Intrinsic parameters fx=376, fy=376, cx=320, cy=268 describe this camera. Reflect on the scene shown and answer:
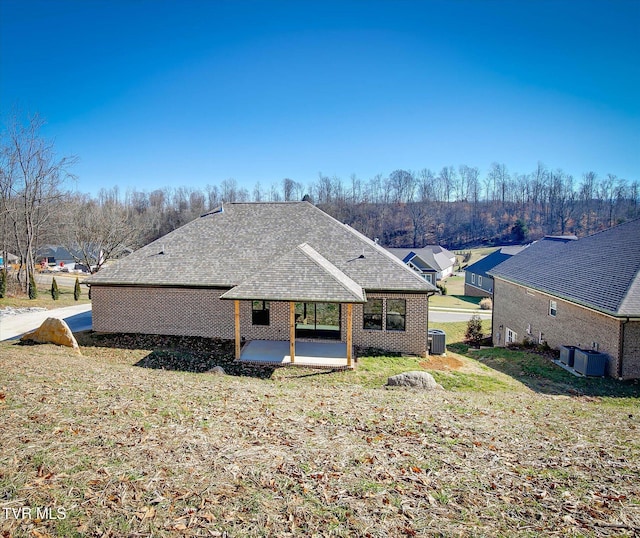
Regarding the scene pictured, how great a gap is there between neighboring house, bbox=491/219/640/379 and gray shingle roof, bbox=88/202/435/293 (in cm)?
596

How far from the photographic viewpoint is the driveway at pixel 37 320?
1745cm

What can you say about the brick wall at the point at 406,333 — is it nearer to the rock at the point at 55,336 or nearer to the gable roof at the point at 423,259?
the rock at the point at 55,336

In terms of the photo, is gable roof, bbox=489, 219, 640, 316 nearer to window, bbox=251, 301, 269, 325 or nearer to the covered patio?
the covered patio

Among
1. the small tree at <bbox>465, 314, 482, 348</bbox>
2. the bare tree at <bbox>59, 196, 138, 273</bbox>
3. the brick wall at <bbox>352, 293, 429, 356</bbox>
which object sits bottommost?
the small tree at <bbox>465, 314, 482, 348</bbox>

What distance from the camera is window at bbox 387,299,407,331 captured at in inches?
582

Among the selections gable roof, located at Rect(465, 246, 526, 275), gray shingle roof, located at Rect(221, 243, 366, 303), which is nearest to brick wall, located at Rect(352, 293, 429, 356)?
gray shingle roof, located at Rect(221, 243, 366, 303)

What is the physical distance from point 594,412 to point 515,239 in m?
86.5

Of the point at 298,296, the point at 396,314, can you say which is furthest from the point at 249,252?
the point at 396,314

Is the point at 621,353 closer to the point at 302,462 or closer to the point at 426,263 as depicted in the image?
the point at 302,462


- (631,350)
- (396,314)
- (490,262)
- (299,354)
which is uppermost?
(490,262)

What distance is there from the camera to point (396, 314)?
14.8 metres

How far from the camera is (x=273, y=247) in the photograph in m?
17.5

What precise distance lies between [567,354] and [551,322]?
273cm

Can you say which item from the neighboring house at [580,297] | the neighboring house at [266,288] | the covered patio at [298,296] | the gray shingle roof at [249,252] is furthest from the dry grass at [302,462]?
the gray shingle roof at [249,252]
